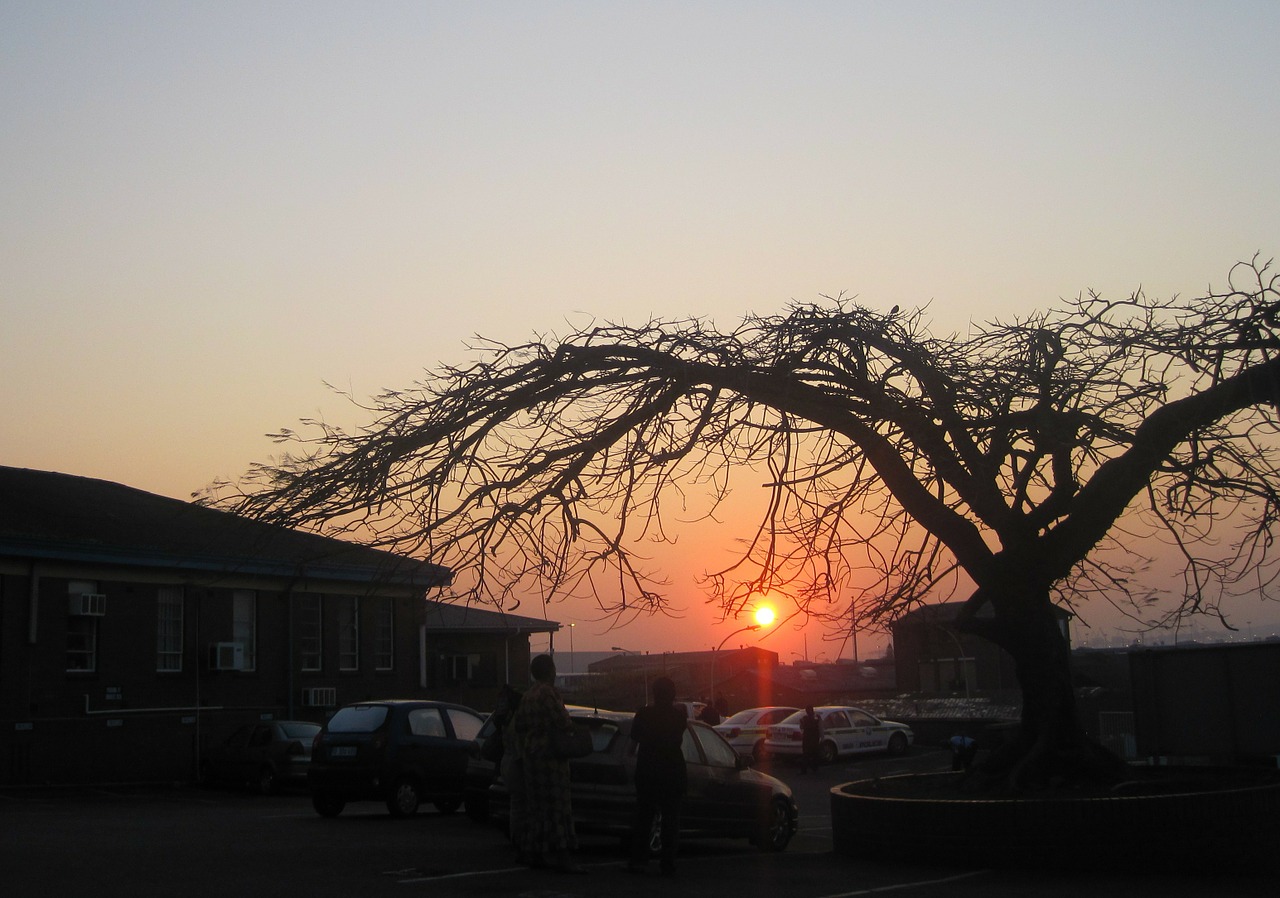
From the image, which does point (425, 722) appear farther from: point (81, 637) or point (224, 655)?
point (224, 655)

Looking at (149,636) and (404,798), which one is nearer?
(404,798)

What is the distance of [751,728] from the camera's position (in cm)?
3647

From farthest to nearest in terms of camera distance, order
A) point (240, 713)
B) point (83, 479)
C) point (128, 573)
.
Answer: point (83, 479)
point (240, 713)
point (128, 573)

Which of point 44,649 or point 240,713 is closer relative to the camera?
point 44,649

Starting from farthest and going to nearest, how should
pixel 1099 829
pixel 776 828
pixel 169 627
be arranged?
pixel 169 627
pixel 776 828
pixel 1099 829

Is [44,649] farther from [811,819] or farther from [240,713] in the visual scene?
[811,819]

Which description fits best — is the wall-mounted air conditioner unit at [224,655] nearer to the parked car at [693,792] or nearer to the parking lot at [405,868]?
the parking lot at [405,868]

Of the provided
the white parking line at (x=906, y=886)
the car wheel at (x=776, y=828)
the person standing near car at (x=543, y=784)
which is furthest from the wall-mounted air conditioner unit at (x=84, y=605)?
the white parking line at (x=906, y=886)

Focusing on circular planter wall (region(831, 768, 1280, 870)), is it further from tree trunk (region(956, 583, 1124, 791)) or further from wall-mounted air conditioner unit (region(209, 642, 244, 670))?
wall-mounted air conditioner unit (region(209, 642, 244, 670))

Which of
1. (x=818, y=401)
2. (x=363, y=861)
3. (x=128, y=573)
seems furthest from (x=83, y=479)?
(x=818, y=401)

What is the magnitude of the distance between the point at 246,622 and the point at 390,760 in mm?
15108

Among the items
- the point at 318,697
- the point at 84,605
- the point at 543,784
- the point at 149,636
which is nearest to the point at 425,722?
the point at 543,784

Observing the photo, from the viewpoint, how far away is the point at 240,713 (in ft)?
99.5

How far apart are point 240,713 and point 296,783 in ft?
19.9
